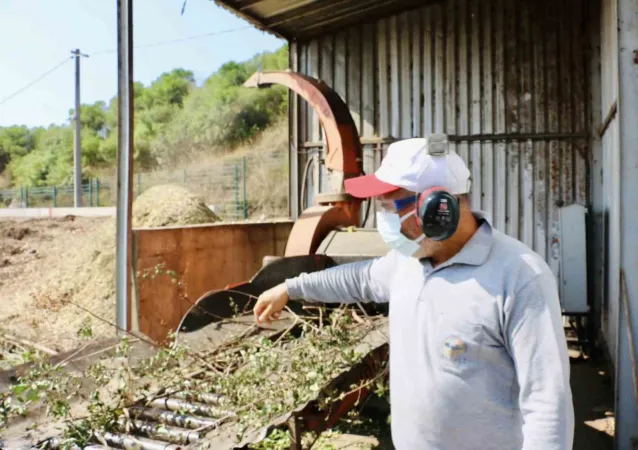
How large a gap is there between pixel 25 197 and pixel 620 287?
1124 inches

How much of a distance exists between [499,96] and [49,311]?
22.9 feet

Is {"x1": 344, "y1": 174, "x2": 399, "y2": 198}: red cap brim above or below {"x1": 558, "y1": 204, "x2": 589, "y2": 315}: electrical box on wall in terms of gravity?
above

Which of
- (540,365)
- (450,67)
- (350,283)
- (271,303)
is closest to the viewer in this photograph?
(540,365)

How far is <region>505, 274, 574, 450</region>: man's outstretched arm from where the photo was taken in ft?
5.50

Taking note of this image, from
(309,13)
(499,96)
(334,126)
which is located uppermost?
(309,13)

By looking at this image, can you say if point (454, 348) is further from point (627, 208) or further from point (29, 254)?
point (29, 254)

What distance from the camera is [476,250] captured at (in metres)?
1.90

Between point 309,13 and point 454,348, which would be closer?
point 454,348

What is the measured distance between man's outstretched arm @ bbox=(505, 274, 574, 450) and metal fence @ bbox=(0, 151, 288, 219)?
21352 mm

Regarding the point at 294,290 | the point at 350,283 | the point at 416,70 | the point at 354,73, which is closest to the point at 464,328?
the point at 350,283

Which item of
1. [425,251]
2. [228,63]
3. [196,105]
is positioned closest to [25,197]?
[196,105]

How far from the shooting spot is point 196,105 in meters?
45.8

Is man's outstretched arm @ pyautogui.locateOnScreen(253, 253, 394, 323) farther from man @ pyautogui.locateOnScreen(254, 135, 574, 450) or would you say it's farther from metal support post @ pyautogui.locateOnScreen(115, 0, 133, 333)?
metal support post @ pyautogui.locateOnScreen(115, 0, 133, 333)

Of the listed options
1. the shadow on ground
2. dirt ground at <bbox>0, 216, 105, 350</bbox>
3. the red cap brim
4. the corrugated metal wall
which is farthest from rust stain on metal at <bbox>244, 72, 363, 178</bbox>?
dirt ground at <bbox>0, 216, 105, 350</bbox>
